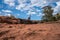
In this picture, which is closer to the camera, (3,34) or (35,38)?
(35,38)

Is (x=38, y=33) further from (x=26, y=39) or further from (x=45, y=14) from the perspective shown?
(x=45, y=14)

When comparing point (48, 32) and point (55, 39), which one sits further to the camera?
point (48, 32)

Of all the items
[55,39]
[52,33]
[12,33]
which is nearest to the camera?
[55,39]

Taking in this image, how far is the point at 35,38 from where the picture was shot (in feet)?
24.4

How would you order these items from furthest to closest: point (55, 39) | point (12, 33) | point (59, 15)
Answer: point (59, 15) < point (12, 33) < point (55, 39)

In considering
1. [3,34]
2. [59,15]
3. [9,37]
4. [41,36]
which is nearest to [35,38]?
[41,36]

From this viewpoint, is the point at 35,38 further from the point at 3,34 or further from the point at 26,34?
the point at 3,34

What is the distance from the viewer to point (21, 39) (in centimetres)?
755

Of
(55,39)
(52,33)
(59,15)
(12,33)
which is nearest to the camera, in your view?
(55,39)

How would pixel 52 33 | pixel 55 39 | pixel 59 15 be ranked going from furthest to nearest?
pixel 59 15, pixel 52 33, pixel 55 39

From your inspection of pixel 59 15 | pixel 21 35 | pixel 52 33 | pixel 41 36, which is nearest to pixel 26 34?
pixel 21 35

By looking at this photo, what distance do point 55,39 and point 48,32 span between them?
77cm

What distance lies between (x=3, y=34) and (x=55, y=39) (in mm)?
2884

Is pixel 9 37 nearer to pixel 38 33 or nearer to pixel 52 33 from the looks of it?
pixel 38 33
